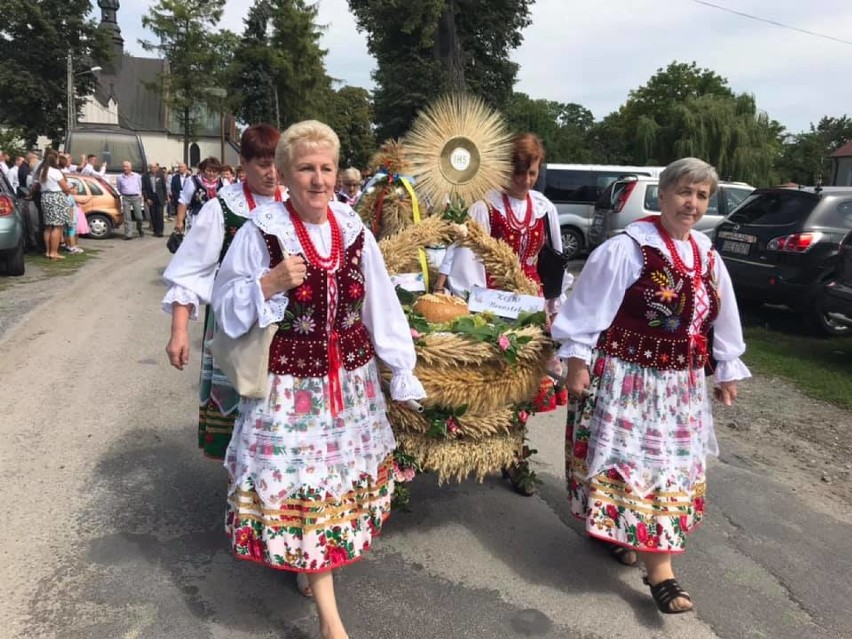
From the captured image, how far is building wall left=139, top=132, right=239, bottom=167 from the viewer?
5981 cm

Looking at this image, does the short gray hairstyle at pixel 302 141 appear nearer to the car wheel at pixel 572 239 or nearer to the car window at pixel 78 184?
the car wheel at pixel 572 239

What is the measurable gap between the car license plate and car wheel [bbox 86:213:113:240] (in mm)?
13348

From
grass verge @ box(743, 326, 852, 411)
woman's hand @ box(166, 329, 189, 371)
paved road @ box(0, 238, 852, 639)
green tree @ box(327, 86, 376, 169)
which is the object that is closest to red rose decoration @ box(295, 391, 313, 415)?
woman's hand @ box(166, 329, 189, 371)

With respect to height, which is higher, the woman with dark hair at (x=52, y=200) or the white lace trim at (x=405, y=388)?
the woman with dark hair at (x=52, y=200)

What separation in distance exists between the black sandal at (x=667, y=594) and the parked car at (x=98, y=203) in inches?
600

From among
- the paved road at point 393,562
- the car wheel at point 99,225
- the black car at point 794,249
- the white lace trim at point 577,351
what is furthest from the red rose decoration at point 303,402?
the car wheel at point 99,225

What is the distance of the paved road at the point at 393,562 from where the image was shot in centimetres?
277

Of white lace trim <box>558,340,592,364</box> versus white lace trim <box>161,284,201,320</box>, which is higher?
white lace trim <box>161,284,201,320</box>

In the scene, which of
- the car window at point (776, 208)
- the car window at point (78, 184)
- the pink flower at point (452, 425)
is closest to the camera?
the pink flower at point (452, 425)

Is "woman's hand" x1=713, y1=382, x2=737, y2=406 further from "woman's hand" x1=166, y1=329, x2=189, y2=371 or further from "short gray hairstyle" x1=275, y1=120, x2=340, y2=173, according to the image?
"woman's hand" x1=166, y1=329, x2=189, y2=371

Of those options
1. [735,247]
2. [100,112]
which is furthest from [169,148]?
[735,247]

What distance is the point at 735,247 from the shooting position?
28.2 feet

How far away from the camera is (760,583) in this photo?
10.3 feet

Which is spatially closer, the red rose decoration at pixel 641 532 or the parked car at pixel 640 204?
the red rose decoration at pixel 641 532
